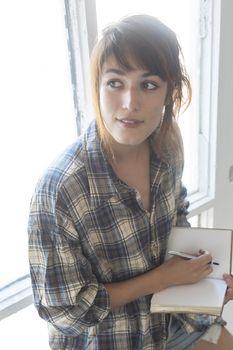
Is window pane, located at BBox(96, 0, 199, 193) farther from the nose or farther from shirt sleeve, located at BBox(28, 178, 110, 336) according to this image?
shirt sleeve, located at BBox(28, 178, 110, 336)

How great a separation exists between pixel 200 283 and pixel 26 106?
23.3 inches

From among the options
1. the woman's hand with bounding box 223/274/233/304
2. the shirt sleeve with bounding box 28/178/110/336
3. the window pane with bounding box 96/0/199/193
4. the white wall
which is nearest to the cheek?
the shirt sleeve with bounding box 28/178/110/336

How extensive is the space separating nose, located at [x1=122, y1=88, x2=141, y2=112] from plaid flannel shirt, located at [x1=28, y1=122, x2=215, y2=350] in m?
0.11

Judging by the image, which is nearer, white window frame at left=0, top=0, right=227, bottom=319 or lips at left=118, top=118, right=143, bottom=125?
lips at left=118, top=118, right=143, bottom=125

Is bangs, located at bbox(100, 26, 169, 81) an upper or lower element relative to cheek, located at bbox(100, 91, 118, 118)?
upper

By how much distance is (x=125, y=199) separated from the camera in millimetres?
750

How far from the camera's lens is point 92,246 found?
723mm

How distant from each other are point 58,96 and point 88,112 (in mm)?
88

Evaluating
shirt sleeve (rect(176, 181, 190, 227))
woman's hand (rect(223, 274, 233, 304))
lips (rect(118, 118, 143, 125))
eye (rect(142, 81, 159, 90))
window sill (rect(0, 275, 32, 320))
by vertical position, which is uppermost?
eye (rect(142, 81, 159, 90))

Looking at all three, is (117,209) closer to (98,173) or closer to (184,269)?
(98,173)

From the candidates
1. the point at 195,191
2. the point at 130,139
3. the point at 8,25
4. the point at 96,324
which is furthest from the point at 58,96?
the point at 195,191

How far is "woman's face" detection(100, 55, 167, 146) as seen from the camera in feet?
2.16

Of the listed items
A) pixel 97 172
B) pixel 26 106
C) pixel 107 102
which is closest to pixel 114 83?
pixel 107 102

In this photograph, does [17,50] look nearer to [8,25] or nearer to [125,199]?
[8,25]
